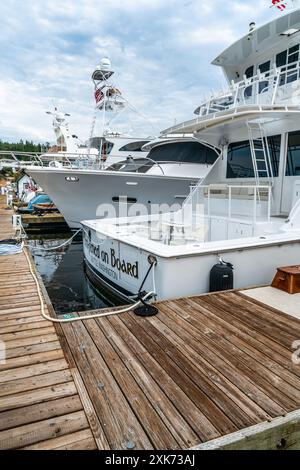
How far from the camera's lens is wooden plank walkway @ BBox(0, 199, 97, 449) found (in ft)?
5.96

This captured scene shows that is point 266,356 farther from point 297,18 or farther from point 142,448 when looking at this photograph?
point 297,18

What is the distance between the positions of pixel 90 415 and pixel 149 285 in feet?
8.34

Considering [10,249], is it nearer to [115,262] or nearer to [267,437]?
[115,262]

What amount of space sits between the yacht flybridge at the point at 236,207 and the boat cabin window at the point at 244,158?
0.02 meters

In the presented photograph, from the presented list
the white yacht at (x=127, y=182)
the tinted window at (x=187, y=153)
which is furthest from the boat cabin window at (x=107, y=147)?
the tinted window at (x=187, y=153)

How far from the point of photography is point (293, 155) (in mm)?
6168

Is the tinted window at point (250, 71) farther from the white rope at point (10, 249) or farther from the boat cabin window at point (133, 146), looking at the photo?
the boat cabin window at point (133, 146)

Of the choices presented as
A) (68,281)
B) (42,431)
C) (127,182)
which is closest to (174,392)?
(42,431)

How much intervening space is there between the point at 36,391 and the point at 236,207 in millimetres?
5416

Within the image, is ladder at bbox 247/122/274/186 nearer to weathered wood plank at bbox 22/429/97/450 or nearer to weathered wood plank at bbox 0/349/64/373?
weathered wood plank at bbox 0/349/64/373

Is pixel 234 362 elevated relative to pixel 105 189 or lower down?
lower down

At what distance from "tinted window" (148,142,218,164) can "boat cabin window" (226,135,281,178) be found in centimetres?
472

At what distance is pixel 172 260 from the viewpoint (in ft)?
13.3
